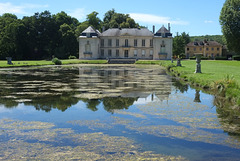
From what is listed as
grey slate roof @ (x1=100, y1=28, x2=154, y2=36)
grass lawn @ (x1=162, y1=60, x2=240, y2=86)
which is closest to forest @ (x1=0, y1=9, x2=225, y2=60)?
grey slate roof @ (x1=100, y1=28, x2=154, y2=36)

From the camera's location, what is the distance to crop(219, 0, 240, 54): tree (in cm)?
4178

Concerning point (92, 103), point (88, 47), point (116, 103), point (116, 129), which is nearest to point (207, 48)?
point (88, 47)

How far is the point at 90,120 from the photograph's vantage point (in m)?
7.09

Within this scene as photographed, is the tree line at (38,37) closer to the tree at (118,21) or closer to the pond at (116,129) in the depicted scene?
the tree at (118,21)

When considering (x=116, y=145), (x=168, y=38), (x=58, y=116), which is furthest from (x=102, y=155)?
(x=168, y=38)

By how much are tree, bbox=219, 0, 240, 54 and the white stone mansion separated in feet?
57.2

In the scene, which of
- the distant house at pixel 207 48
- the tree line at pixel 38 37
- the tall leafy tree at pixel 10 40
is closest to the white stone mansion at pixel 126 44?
the tree line at pixel 38 37

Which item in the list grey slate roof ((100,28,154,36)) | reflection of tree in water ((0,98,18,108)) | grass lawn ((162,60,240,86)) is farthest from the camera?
grey slate roof ((100,28,154,36))

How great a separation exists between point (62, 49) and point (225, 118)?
5980 cm

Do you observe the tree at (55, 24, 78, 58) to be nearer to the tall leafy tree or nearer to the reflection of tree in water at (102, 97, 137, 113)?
the tall leafy tree

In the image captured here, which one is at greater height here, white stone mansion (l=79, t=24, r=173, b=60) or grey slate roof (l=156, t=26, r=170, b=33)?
grey slate roof (l=156, t=26, r=170, b=33)

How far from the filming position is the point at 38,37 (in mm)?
66375

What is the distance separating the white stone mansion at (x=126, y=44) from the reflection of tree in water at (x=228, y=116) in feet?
167

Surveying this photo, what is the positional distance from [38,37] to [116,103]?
201 feet
